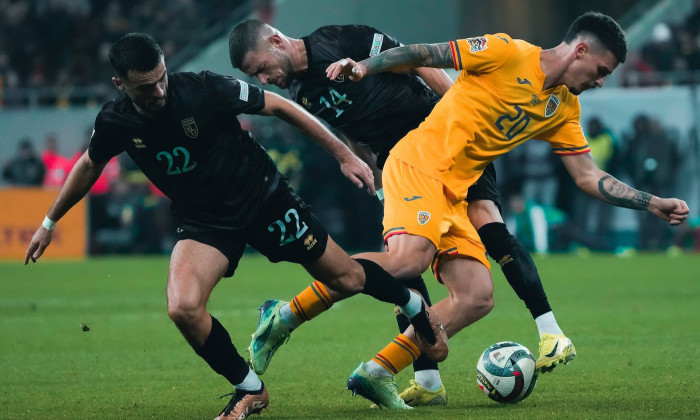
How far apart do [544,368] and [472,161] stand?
120cm

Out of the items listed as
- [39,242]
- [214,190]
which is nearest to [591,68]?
[214,190]

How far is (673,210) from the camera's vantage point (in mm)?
5992

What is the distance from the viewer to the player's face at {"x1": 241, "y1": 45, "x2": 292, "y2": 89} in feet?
19.8

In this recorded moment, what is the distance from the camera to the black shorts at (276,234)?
5594 mm

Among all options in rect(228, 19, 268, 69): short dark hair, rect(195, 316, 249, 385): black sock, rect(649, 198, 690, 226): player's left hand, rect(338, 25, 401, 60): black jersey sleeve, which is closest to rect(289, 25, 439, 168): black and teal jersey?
rect(338, 25, 401, 60): black jersey sleeve

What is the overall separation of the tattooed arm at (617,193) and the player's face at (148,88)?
238cm

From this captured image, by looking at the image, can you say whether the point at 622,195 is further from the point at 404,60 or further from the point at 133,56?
the point at 133,56

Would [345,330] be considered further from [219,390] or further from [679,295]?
[679,295]

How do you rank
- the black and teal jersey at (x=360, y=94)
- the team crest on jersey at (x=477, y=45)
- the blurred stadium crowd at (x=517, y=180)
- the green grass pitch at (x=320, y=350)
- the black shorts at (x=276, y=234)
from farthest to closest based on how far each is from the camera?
the blurred stadium crowd at (x=517, y=180)
the black and teal jersey at (x=360, y=94)
the team crest on jersey at (x=477, y=45)
the green grass pitch at (x=320, y=350)
the black shorts at (x=276, y=234)

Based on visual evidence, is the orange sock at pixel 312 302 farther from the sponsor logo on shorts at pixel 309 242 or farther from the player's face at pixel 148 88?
the player's face at pixel 148 88

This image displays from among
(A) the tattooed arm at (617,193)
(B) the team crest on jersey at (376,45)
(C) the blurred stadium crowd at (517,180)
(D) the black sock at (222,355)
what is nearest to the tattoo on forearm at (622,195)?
(A) the tattooed arm at (617,193)

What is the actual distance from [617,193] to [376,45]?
1.61 metres

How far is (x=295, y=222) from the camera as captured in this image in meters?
5.66

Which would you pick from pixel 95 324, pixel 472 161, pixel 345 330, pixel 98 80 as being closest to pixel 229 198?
pixel 472 161
